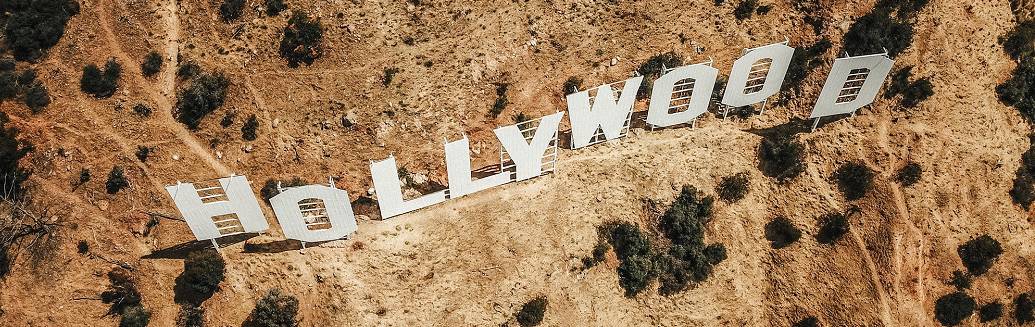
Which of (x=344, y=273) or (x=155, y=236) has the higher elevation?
(x=155, y=236)

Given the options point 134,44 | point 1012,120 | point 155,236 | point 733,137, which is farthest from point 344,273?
point 1012,120

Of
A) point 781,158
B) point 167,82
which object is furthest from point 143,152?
point 781,158

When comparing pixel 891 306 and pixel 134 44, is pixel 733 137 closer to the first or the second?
pixel 891 306

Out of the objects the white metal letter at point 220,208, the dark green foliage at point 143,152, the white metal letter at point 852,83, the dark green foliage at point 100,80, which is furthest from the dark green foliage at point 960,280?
the dark green foliage at point 100,80

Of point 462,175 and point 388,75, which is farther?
point 388,75

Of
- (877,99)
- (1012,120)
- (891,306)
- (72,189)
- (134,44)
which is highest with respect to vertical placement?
(134,44)

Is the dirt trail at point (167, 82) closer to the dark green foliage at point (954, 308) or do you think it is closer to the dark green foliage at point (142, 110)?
the dark green foliage at point (142, 110)

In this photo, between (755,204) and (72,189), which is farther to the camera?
(755,204)

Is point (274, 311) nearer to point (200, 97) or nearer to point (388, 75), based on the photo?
point (200, 97)
